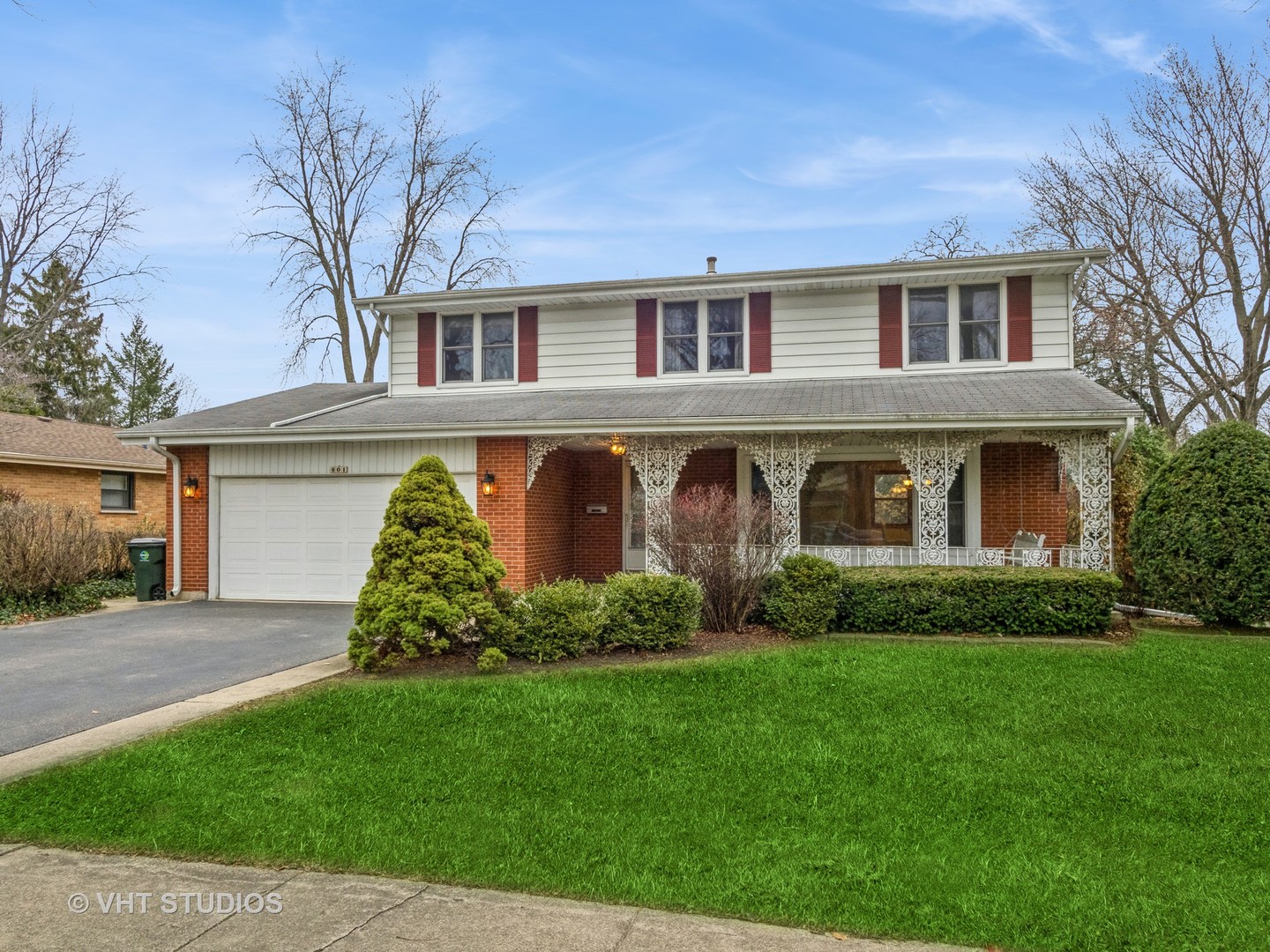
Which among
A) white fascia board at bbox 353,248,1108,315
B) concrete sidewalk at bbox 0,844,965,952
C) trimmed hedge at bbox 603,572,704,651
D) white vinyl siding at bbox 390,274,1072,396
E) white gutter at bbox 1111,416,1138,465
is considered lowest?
concrete sidewalk at bbox 0,844,965,952

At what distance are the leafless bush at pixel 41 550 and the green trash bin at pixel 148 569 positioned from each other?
2.20 feet

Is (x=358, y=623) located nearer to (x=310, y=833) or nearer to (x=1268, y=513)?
(x=310, y=833)

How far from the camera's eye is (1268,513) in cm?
923

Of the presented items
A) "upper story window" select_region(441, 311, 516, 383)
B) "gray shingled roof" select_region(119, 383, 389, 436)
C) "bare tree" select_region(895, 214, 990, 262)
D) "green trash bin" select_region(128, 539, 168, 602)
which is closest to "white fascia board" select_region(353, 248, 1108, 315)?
"upper story window" select_region(441, 311, 516, 383)

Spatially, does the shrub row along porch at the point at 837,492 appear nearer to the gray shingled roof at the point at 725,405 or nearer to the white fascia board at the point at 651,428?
the white fascia board at the point at 651,428

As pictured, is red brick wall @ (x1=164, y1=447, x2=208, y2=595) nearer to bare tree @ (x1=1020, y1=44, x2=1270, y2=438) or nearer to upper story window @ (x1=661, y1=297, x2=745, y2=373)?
upper story window @ (x1=661, y1=297, x2=745, y2=373)

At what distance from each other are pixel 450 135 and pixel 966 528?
21020 millimetres

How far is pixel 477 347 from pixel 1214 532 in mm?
11164

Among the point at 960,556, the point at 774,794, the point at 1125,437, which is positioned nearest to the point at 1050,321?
the point at 1125,437

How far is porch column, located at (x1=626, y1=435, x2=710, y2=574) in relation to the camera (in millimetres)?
11695

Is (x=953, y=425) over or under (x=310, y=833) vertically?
over

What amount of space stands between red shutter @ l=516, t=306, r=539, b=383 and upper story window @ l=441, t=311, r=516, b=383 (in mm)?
164

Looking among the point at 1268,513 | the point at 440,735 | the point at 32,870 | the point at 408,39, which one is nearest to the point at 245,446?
the point at 408,39

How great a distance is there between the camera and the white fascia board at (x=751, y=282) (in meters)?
12.5
